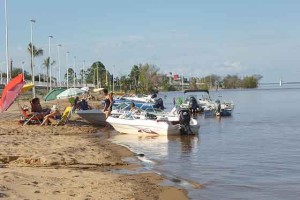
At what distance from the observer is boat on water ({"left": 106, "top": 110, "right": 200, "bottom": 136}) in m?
25.1

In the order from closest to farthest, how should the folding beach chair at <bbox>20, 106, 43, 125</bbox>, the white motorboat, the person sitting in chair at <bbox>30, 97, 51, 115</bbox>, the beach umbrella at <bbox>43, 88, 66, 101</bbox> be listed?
the person sitting in chair at <bbox>30, 97, 51, 115</bbox>, the folding beach chair at <bbox>20, 106, 43, 125</bbox>, the white motorboat, the beach umbrella at <bbox>43, 88, 66, 101</bbox>

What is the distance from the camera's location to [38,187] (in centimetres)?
948

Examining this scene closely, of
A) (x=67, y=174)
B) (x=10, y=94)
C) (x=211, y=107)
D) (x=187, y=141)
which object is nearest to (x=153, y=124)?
(x=187, y=141)

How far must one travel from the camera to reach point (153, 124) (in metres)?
25.2

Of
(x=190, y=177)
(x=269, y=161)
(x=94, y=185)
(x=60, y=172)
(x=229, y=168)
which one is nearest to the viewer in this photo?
Answer: (x=94, y=185)

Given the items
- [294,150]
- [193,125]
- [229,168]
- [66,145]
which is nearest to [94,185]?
[229,168]

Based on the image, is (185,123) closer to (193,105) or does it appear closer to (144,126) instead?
(144,126)

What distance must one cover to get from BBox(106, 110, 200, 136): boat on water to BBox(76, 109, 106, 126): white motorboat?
2.31 m

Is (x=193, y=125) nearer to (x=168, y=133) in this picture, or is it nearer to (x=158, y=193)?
(x=168, y=133)

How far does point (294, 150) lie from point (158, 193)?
11336 millimetres

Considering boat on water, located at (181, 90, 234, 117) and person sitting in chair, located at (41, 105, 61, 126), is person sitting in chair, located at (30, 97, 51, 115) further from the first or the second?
boat on water, located at (181, 90, 234, 117)

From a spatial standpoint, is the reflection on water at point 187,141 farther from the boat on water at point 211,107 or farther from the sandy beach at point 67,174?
the boat on water at point 211,107

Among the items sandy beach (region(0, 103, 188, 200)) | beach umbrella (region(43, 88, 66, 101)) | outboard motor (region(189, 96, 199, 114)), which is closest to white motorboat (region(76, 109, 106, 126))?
beach umbrella (region(43, 88, 66, 101))

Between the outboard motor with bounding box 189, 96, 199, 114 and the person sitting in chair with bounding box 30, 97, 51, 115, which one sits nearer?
the person sitting in chair with bounding box 30, 97, 51, 115
